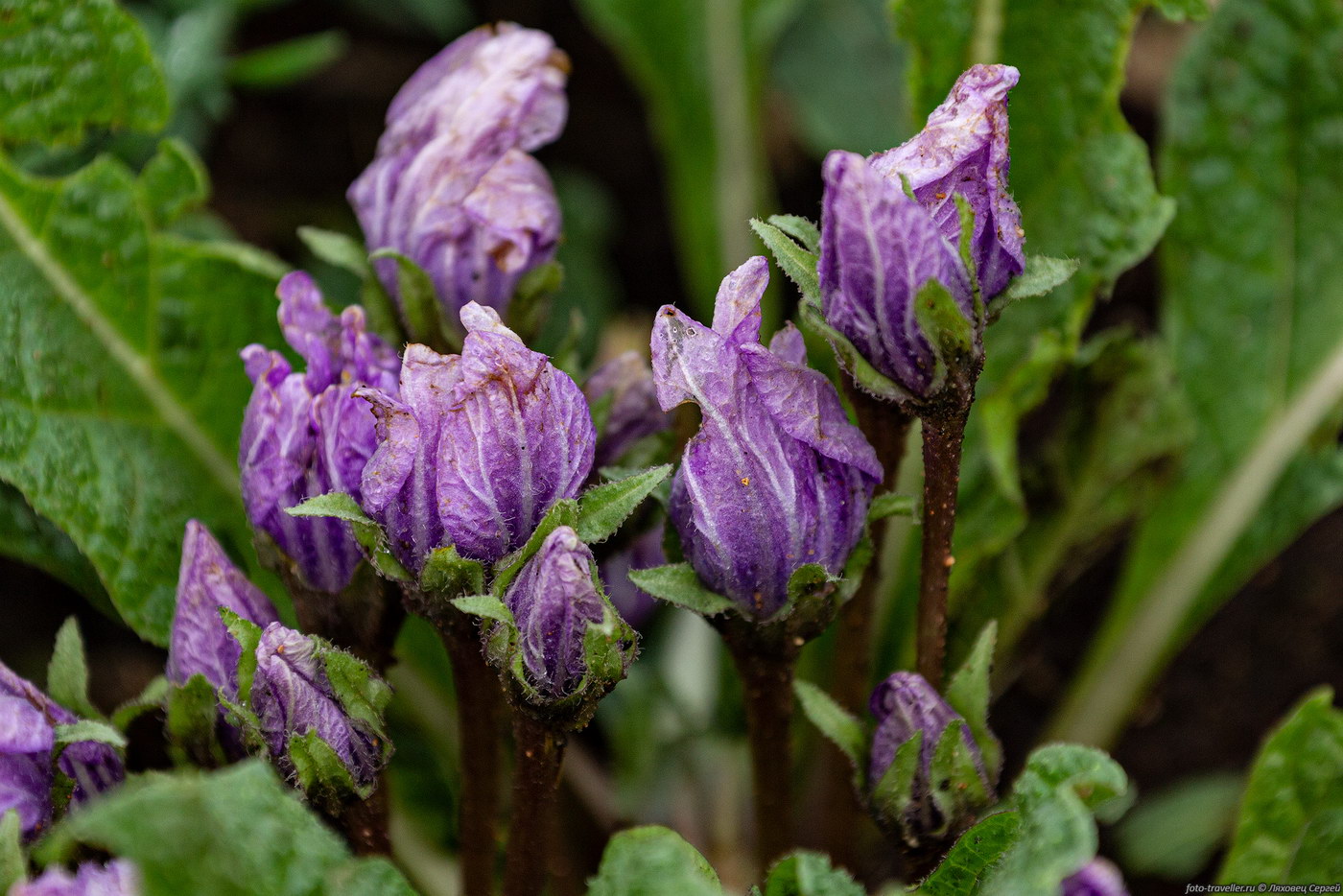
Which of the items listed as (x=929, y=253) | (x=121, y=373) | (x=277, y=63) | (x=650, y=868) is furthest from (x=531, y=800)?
(x=277, y=63)

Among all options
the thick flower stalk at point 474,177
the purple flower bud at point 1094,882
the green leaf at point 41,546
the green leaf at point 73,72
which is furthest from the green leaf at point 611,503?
the green leaf at point 73,72

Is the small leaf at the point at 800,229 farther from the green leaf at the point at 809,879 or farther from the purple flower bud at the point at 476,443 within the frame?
the green leaf at the point at 809,879

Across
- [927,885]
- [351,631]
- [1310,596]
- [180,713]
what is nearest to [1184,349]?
[1310,596]

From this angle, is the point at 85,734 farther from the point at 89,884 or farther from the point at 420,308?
the point at 420,308

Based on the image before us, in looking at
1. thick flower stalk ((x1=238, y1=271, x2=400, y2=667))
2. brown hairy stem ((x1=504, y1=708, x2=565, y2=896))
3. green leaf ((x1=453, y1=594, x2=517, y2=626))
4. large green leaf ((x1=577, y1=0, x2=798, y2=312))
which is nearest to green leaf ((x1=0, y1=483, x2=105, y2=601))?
thick flower stalk ((x1=238, y1=271, x2=400, y2=667))

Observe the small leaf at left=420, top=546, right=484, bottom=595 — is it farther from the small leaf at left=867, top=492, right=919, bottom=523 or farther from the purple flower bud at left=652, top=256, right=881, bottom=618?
the small leaf at left=867, top=492, right=919, bottom=523

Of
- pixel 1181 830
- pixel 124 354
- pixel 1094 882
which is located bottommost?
pixel 1181 830

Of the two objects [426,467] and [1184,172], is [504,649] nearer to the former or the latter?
[426,467]
